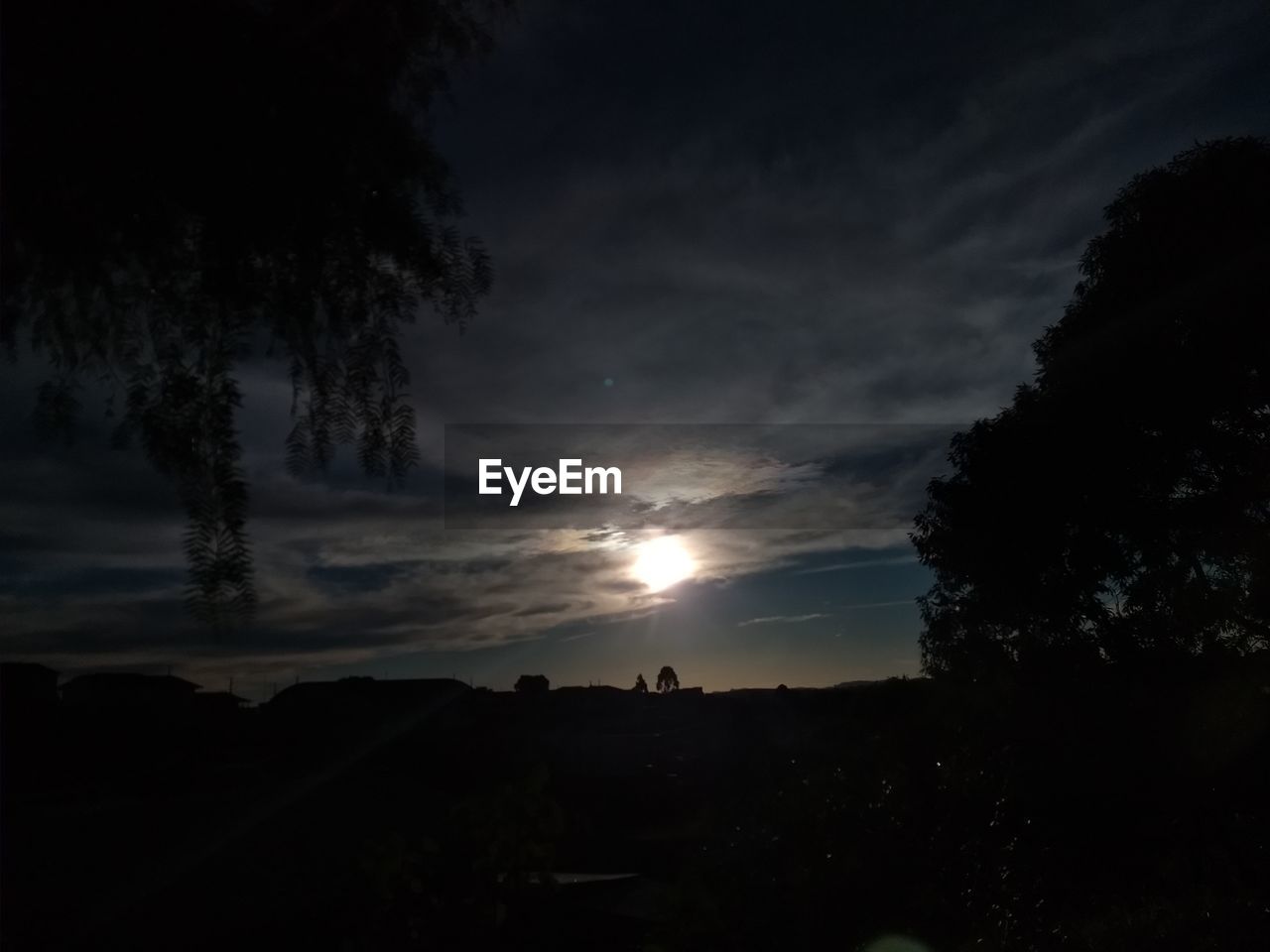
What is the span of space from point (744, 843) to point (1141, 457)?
53.2ft

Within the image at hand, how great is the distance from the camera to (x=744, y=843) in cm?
461

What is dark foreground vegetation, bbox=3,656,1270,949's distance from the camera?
Result: 4.24m

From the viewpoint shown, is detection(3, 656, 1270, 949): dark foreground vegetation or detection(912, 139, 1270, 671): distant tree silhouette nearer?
detection(3, 656, 1270, 949): dark foreground vegetation

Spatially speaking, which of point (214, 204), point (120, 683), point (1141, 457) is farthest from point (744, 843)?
point (120, 683)

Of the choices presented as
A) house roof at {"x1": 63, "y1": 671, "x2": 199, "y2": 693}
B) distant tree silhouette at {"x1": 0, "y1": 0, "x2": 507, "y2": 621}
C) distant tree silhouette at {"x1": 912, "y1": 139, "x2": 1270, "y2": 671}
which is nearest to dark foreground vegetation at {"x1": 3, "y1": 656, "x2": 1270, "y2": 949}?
distant tree silhouette at {"x1": 0, "y1": 0, "x2": 507, "y2": 621}

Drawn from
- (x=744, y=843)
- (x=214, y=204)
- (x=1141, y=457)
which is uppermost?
(x=1141, y=457)

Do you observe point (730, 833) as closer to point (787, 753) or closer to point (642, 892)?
point (787, 753)

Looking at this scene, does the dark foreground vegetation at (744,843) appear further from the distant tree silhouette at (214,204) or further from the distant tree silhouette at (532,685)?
the distant tree silhouette at (532,685)

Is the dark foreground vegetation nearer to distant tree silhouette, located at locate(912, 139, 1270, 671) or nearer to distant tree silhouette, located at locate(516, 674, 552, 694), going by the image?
distant tree silhouette, located at locate(912, 139, 1270, 671)

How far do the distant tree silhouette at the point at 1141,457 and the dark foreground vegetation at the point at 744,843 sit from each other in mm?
4443

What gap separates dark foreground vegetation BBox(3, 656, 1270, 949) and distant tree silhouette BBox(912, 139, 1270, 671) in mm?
4443

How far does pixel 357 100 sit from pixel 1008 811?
528cm

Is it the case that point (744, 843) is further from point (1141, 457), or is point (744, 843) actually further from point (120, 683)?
point (120, 683)

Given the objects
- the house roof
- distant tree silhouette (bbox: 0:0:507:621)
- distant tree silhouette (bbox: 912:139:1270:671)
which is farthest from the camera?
the house roof
